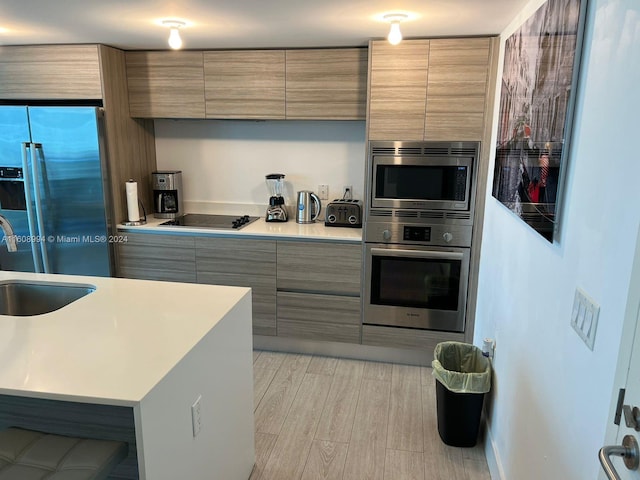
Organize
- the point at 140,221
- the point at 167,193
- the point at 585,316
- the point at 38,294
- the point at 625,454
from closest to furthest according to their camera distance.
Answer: the point at 625,454 → the point at 585,316 → the point at 38,294 → the point at 140,221 → the point at 167,193

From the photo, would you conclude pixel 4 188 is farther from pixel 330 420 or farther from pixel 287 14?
pixel 330 420

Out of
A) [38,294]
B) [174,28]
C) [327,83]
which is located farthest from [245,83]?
[38,294]

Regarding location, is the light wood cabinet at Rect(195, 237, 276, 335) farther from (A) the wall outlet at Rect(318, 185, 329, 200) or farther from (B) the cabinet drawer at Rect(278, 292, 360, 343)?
(A) the wall outlet at Rect(318, 185, 329, 200)

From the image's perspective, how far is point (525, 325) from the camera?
71.1 inches

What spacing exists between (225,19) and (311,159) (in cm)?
138

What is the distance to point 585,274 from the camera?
1226 millimetres

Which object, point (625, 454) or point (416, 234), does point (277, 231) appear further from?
point (625, 454)

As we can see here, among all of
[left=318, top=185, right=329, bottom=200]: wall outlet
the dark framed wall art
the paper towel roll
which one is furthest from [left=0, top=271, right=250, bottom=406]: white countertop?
[left=318, top=185, right=329, bottom=200]: wall outlet

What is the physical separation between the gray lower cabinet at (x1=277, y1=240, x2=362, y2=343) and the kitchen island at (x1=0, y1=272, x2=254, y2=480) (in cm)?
120

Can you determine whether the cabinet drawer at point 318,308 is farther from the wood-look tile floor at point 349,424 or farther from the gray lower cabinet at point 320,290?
the wood-look tile floor at point 349,424

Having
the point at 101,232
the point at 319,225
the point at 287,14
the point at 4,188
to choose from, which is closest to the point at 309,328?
the point at 319,225

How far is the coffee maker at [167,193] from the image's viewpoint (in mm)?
3574

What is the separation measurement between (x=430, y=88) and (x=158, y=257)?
222 cm

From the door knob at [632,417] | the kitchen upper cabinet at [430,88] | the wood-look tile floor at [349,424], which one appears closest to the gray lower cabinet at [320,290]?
the wood-look tile floor at [349,424]
